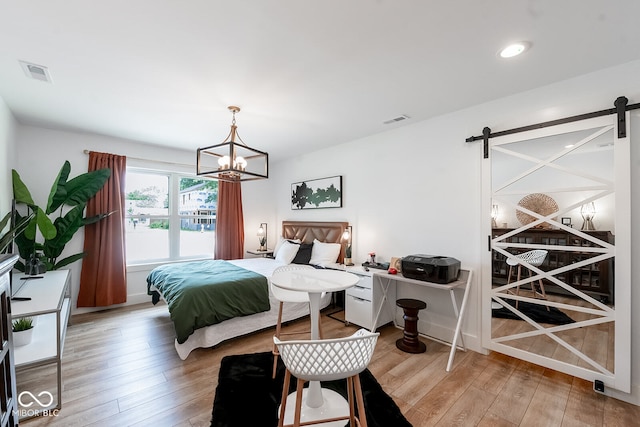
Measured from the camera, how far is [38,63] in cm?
206

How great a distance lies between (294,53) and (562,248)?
264cm

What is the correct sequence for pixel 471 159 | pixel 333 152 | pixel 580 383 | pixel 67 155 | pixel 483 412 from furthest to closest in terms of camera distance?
1. pixel 333 152
2. pixel 67 155
3. pixel 471 159
4. pixel 580 383
5. pixel 483 412

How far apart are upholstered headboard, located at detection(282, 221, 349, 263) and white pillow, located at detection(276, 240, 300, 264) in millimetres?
339

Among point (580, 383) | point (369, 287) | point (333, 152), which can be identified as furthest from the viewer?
point (333, 152)

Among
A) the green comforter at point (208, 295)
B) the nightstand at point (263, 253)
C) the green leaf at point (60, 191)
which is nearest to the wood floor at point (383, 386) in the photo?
the green comforter at point (208, 295)

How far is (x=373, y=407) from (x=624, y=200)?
7.66 feet

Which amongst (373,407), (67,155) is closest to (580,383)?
(373,407)

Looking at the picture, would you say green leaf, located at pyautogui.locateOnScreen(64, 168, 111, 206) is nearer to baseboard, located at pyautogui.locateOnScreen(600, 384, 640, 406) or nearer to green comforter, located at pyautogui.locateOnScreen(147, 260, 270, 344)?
green comforter, located at pyautogui.locateOnScreen(147, 260, 270, 344)

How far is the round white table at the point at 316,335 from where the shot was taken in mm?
1682

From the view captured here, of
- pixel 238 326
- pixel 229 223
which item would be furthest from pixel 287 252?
pixel 238 326

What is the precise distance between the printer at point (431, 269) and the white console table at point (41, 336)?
2.80m

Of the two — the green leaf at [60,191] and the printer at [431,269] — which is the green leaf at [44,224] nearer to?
the green leaf at [60,191]

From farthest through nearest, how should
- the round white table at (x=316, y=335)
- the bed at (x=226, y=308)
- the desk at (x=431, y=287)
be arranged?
the bed at (x=226, y=308) < the desk at (x=431, y=287) < the round white table at (x=316, y=335)

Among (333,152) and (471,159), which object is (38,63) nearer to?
(333,152)
